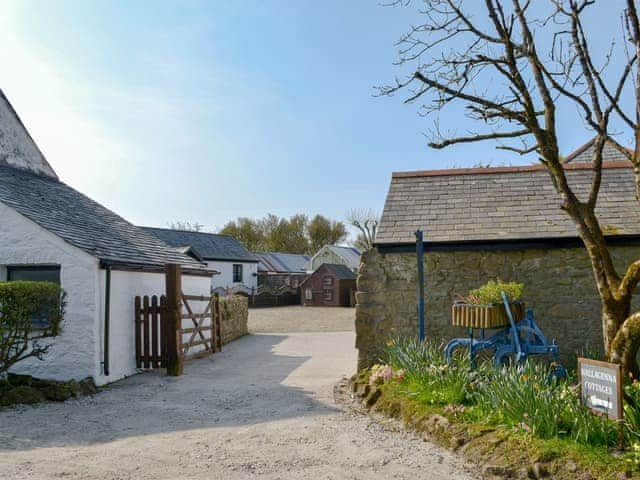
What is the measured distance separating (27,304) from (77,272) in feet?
4.78

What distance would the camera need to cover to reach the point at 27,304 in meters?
8.82

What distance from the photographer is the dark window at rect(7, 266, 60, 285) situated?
1060cm

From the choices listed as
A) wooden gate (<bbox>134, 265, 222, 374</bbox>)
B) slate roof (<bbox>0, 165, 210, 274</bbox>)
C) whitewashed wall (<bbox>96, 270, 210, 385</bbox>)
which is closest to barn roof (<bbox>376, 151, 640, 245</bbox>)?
wooden gate (<bbox>134, 265, 222, 374</bbox>)

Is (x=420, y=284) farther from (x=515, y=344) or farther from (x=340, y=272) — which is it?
(x=340, y=272)

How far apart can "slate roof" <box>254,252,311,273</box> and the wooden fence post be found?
3652cm

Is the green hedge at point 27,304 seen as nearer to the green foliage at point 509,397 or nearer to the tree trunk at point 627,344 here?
the green foliage at point 509,397

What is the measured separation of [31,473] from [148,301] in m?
6.37

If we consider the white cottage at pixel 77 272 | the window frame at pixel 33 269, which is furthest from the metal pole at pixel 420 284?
the window frame at pixel 33 269

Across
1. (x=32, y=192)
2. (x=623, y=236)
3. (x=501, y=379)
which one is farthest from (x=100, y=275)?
(x=623, y=236)

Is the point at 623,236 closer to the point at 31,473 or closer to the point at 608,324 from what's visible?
the point at 608,324

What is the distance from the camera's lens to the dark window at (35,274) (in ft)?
34.8

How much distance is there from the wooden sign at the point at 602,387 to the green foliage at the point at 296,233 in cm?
5967

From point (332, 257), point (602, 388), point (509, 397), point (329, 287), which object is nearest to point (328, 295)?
point (329, 287)

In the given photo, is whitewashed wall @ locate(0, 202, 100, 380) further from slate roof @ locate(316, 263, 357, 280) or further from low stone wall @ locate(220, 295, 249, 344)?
slate roof @ locate(316, 263, 357, 280)
